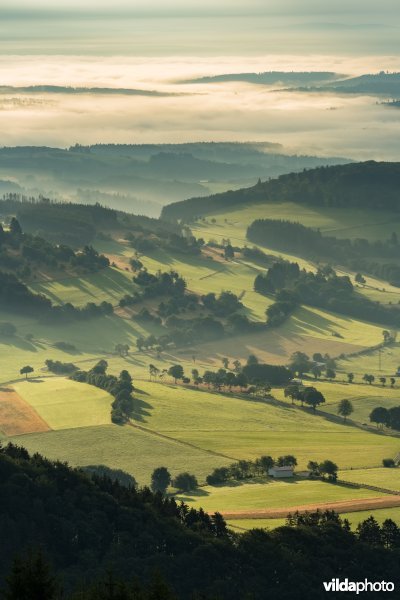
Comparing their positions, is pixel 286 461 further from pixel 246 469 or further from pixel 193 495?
pixel 193 495

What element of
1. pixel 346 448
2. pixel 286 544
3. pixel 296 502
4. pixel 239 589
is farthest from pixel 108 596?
pixel 346 448

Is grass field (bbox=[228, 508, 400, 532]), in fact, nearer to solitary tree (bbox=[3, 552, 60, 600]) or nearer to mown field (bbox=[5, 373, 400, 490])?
mown field (bbox=[5, 373, 400, 490])

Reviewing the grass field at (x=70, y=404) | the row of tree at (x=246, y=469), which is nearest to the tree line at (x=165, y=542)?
the row of tree at (x=246, y=469)

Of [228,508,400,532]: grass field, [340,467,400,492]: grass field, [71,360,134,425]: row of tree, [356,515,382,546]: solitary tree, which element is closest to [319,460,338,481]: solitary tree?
[340,467,400,492]: grass field

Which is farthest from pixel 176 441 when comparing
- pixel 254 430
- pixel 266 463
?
pixel 266 463

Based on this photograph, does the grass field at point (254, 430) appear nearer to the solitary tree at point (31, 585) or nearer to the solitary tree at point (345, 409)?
the solitary tree at point (345, 409)

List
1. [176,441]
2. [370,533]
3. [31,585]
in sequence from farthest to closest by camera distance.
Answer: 1. [176,441]
2. [370,533]
3. [31,585]

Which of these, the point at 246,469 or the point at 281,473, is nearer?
the point at 281,473
